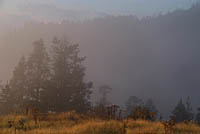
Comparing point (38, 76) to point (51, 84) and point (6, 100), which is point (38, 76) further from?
point (6, 100)

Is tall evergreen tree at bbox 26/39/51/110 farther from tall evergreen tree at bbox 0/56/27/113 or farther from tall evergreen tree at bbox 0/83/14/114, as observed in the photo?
tall evergreen tree at bbox 0/83/14/114

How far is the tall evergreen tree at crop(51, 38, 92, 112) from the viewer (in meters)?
25.3

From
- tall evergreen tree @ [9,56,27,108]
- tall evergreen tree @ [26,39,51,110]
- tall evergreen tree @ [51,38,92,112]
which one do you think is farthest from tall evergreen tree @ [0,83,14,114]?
tall evergreen tree @ [51,38,92,112]

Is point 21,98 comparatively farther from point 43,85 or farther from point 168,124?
point 168,124

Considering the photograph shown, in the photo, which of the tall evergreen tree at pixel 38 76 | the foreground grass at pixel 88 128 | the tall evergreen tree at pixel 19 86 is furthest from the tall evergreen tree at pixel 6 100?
the foreground grass at pixel 88 128

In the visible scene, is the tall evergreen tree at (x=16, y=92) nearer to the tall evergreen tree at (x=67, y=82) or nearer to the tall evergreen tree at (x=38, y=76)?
the tall evergreen tree at (x=38, y=76)

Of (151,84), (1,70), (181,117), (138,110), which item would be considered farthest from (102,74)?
(138,110)

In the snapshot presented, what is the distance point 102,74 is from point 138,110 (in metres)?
188

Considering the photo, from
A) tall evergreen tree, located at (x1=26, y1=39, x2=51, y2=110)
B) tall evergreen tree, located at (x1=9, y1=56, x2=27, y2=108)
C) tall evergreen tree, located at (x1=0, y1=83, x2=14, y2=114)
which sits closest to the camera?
tall evergreen tree, located at (x1=26, y1=39, x2=51, y2=110)

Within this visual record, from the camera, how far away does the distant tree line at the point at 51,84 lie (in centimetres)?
2533

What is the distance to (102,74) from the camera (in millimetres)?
199125

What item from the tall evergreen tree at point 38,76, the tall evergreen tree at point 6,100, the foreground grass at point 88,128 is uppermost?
the tall evergreen tree at point 38,76

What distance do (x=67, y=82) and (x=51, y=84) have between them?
1420mm

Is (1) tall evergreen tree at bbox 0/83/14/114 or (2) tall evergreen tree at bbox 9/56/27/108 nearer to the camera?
(2) tall evergreen tree at bbox 9/56/27/108
